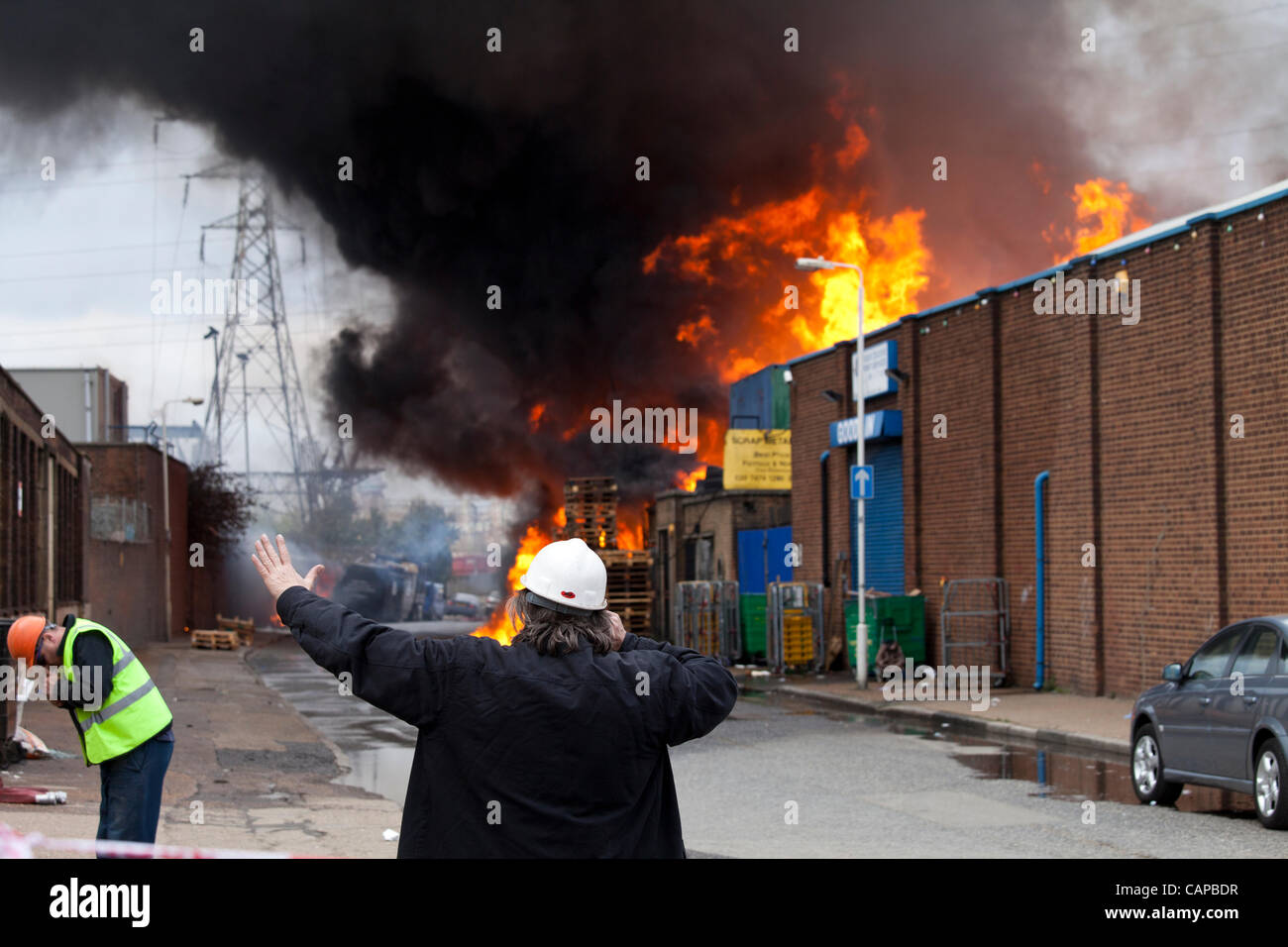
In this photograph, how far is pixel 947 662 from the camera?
22.5 m

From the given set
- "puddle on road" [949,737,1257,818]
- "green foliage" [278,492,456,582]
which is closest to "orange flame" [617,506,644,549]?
"green foliage" [278,492,456,582]

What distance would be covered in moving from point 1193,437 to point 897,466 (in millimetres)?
8987

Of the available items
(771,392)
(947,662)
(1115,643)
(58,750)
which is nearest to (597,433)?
(771,392)

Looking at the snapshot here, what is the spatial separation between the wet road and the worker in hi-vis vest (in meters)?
3.91

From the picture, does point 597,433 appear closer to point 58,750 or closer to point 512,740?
point 58,750

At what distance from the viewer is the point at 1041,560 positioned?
20656mm

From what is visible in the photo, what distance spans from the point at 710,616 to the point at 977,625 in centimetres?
712

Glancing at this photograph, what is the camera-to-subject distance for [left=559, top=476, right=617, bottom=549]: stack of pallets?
33031 millimetres

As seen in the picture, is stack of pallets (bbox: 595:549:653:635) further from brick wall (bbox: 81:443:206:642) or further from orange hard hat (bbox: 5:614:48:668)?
orange hard hat (bbox: 5:614:48:668)

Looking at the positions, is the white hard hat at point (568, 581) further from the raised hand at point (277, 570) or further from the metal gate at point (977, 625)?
the metal gate at point (977, 625)

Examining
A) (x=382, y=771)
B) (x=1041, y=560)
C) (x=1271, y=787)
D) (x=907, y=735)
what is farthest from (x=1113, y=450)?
(x=382, y=771)

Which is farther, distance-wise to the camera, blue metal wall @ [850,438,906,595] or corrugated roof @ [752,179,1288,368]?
blue metal wall @ [850,438,906,595]
